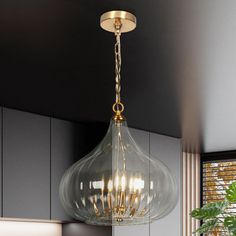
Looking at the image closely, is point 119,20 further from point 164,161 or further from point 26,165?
point 164,161

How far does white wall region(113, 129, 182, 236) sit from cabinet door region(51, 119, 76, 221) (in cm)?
58

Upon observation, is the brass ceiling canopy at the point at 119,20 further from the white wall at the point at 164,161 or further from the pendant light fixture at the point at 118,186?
the white wall at the point at 164,161

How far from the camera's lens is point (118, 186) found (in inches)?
104

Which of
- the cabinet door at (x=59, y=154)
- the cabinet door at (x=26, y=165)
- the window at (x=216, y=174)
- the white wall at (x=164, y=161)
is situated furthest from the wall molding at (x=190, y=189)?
the cabinet door at (x=26, y=165)

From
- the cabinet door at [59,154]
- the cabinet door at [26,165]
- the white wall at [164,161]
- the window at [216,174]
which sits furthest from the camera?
the window at [216,174]

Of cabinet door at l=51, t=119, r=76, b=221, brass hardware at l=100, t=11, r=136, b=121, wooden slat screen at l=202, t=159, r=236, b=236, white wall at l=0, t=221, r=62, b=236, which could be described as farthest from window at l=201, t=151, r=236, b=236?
brass hardware at l=100, t=11, r=136, b=121

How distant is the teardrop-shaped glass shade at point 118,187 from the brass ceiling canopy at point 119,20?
526mm

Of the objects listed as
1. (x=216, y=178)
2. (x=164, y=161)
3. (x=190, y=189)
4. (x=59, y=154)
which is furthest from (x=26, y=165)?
(x=216, y=178)

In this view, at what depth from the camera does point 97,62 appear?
3.50m

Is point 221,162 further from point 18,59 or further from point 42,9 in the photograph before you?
point 42,9

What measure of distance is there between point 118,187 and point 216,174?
4190mm

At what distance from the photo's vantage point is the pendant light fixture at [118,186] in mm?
2641

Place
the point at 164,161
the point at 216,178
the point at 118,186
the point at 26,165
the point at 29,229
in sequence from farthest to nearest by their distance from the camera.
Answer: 1. the point at 216,178
2. the point at 164,161
3. the point at 29,229
4. the point at 26,165
5. the point at 118,186

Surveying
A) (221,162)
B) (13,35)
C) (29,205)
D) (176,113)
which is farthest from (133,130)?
(13,35)
